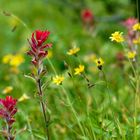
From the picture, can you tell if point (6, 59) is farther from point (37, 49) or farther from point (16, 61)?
point (37, 49)

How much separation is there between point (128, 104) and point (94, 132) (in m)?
1.03

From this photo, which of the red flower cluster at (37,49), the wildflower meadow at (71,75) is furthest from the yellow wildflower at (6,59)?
the red flower cluster at (37,49)

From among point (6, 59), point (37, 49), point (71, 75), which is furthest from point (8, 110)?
point (6, 59)

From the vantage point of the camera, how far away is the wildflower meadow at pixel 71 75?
2662 millimetres

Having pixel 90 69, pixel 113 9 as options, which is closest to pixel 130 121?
pixel 90 69

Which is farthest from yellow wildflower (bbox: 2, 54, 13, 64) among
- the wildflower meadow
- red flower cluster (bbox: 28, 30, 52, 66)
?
red flower cluster (bbox: 28, 30, 52, 66)

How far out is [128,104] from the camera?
379 centimetres

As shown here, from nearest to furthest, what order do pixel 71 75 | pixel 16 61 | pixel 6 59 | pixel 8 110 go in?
pixel 8 110 → pixel 71 75 → pixel 16 61 → pixel 6 59

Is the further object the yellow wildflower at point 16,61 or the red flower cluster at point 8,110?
the yellow wildflower at point 16,61

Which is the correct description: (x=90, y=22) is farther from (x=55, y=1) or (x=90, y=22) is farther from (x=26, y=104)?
(x=55, y=1)

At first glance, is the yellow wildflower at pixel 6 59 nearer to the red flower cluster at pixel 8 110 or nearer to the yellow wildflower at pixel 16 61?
the yellow wildflower at pixel 16 61

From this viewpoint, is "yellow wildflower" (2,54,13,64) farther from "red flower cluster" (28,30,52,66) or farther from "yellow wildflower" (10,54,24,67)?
"red flower cluster" (28,30,52,66)

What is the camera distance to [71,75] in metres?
2.78

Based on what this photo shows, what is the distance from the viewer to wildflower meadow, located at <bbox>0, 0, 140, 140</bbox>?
2.66m
